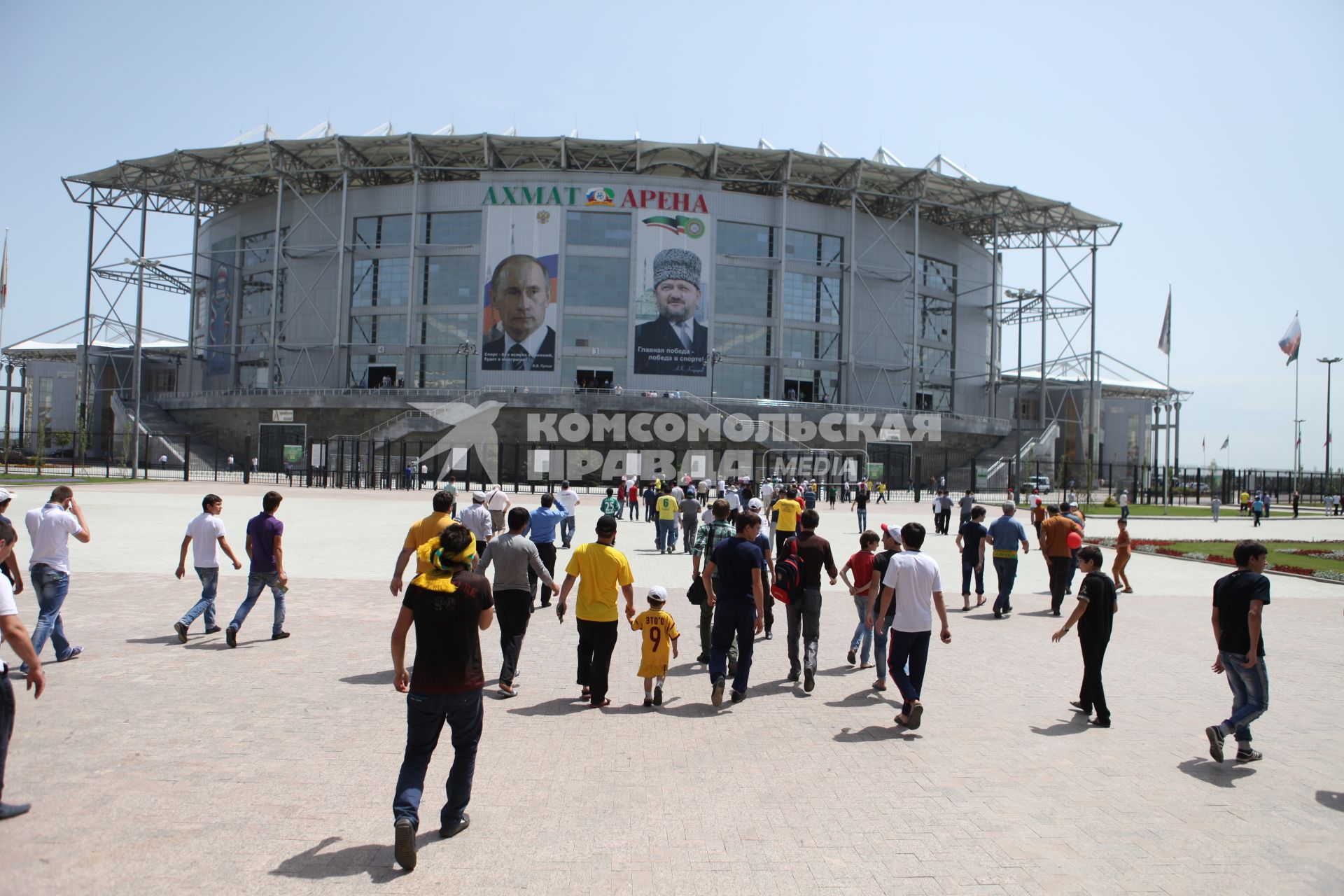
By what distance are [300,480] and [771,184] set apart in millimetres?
38693

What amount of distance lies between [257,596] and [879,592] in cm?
682

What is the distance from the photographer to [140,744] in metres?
6.14

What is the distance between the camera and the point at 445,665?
4699 millimetres

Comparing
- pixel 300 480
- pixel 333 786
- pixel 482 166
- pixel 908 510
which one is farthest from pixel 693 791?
pixel 482 166

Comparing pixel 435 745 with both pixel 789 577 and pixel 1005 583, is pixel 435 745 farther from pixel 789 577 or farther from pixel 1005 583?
pixel 1005 583

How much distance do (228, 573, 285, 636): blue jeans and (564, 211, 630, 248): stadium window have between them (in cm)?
5043

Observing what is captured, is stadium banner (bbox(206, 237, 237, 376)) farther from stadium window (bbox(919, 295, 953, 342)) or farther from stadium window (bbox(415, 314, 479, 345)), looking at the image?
stadium window (bbox(919, 295, 953, 342))

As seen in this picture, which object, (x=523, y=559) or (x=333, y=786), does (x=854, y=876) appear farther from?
(x=523, y=559)

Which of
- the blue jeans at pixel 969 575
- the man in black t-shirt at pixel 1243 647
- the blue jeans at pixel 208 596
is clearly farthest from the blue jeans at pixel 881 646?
the blue jeans at pixel 208 596

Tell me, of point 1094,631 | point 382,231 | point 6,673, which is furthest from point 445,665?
point 382,231

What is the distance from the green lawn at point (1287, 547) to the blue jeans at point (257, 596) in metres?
19.4

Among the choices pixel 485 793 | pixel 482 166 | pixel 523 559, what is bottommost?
pixel 485 793

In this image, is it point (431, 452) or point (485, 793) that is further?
point (431, 452)

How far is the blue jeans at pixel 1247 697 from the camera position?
6297 millimetres
